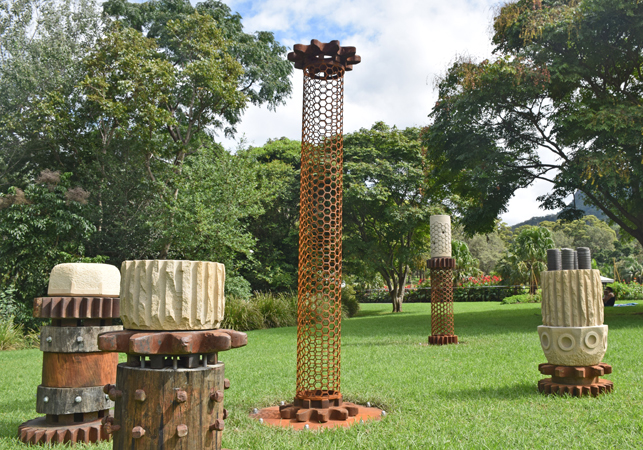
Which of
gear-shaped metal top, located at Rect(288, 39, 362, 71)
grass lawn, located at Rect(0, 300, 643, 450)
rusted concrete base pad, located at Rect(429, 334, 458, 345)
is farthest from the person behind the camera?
rusted concrete base pad, located at Rect(429, 334, 458, 345)

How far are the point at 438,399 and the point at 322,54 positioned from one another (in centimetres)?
382

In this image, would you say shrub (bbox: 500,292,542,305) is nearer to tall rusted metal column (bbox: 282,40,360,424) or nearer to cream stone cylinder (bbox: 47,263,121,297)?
tall rusted metal column (bbox: 282,40,360,424)

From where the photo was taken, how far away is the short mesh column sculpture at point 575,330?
4.91 m

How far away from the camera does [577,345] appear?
16.0ft

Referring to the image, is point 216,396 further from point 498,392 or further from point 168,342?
point 498,392

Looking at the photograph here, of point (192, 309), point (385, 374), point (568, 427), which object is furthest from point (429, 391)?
point (192, 309)

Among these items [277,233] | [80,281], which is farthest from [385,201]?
[80,281]

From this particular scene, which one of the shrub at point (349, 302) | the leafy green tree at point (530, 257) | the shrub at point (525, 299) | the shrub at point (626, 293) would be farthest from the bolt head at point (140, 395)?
the shrub at point (626, 293)

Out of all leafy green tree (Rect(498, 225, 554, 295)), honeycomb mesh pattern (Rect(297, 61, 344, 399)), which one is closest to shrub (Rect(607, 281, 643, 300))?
leafy green tree (Rect(498, 225, 554, 295))

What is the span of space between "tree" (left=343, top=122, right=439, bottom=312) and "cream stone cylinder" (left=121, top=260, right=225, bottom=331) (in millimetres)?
17337

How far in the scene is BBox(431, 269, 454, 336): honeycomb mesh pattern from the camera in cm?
1024

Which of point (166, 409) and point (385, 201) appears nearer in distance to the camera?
point (166, 409)

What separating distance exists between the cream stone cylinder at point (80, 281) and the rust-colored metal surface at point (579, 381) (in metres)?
4.35

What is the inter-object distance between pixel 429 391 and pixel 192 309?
13.6 feet
